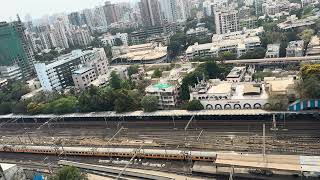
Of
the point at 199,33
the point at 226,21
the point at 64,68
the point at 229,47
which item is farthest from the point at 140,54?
the point at 226,21

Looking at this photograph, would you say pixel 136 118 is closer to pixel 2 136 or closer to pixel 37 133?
pixel 37 133

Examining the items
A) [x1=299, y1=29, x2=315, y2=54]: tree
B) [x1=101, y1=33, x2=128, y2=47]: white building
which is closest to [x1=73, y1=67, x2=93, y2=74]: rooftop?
[x1=299, y1=29, x2=315, y2=54]: tree

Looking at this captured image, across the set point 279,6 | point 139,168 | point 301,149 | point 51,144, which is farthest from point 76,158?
point 279,6

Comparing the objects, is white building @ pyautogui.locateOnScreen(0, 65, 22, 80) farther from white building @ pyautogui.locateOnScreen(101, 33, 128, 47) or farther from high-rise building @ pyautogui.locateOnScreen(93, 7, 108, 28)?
high-rise building @ pyautogui.locateOnScreen(93, 7, 108, 28)

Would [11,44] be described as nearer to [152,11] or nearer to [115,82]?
[115,82]

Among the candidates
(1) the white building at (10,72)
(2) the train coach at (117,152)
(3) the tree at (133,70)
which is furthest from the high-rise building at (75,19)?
(2) the train coach at (117,152)

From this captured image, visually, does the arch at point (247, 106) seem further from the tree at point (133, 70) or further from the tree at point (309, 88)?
the tree at point (133, 70)

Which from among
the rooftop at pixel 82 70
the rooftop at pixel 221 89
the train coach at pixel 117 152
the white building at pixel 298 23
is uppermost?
the rooftop at pixel 82 70
